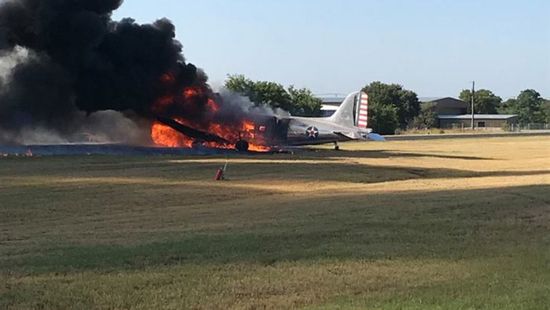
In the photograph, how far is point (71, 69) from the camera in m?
52.1

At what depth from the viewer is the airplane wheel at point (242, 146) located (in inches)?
2111

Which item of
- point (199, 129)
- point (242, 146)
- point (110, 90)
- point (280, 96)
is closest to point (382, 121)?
point (280, 96)

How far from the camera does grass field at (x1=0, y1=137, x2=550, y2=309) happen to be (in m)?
8.85

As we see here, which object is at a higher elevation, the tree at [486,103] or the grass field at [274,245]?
the tree at [486,103]

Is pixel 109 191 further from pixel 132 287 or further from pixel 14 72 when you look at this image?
pixel 14 72

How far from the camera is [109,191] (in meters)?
25.3

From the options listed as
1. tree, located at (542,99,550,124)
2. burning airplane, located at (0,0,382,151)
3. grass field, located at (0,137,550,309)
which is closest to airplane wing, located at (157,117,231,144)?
burning airplane, located at (0,0,382,151)

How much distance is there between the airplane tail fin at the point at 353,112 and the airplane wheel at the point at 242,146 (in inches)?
467

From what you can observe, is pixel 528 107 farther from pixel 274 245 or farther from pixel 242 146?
pixel 274 245

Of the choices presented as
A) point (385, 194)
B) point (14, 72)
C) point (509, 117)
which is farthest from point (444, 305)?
point (509, 117)

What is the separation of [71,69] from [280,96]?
54624mm

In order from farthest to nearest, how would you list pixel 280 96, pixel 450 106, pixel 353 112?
pixel 450 106
pixel 280 96
pixel 353 112

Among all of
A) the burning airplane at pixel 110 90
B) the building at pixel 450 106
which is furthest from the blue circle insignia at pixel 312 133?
the building at pixel 450 106

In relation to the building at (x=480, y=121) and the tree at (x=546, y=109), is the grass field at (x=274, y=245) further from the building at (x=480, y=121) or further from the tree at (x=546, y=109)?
the tree at (x=546, y=109)
